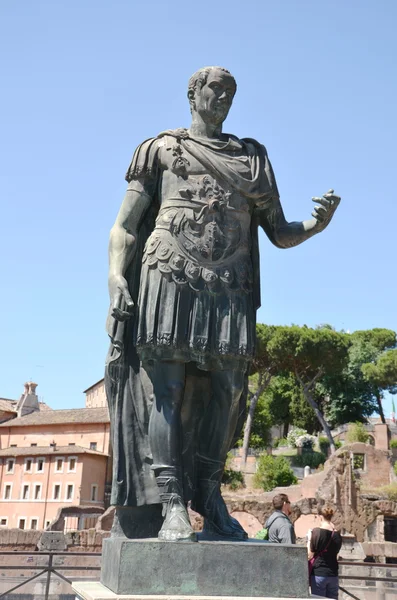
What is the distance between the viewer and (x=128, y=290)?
3240 millimetres

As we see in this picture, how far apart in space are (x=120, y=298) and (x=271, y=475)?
37.8 meters

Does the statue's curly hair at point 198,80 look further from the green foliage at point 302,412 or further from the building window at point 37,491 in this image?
the green foliage at point 302,412

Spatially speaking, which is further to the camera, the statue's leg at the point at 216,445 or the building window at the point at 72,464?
the building window at the point at 72,464

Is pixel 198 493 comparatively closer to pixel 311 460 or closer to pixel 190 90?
pixel 190 90

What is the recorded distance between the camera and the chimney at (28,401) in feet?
180

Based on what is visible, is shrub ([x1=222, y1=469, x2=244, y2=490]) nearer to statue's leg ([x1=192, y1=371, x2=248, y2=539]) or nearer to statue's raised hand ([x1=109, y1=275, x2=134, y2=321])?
statue's leg ([x1=192, y1=371, x2=248, y2=539])

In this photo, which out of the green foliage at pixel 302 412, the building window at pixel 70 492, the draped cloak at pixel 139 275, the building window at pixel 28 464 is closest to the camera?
the draped cloak at pixel 139 275

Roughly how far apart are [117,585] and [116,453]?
0.70 m

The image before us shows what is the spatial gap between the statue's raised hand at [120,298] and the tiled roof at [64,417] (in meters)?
41.1

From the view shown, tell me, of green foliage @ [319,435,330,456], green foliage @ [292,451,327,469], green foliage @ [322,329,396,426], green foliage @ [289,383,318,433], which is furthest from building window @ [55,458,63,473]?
green foliage @ [322,329,396,426]

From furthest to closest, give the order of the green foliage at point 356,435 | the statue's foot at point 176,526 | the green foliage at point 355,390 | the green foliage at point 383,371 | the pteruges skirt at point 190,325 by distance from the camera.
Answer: the green foliage at point 355,390 < the green foliage at point 383,371 < the green foliage at point 356,435 < the pteruges skirt at point 190,325 < the statue's foot at point 176,526

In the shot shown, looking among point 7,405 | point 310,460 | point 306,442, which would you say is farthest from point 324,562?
point 7,405

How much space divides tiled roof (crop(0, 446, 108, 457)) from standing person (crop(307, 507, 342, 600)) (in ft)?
119

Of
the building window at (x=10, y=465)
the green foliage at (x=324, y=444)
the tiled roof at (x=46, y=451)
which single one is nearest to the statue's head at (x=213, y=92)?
the tiled roof at (x=46, y=451)
